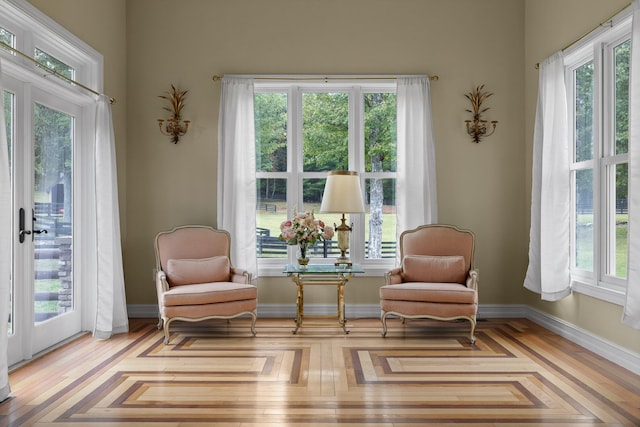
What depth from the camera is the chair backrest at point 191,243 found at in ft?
16.4

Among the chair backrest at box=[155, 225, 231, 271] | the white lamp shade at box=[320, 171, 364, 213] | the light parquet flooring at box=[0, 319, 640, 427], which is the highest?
the white lamp shade at box=[320, 171, 364, 213]

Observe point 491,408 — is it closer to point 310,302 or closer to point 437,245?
point 437,245

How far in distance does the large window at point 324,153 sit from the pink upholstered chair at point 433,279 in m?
0.53

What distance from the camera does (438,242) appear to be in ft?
16.7

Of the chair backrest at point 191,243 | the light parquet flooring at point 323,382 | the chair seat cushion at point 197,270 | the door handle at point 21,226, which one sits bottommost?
the light parquet flooring at point 323,382

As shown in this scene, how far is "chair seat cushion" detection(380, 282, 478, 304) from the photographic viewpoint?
4.41 metres

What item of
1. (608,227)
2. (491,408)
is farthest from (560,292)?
(491,408)

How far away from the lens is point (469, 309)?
14.4ft

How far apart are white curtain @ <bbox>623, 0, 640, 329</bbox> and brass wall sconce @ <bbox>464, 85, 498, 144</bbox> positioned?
2.06 metres

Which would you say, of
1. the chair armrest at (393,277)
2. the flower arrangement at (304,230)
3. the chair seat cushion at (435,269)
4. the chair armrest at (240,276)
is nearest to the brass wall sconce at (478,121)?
the chair seat cushion at (435,269)

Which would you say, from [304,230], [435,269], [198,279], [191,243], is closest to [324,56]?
[304,230]

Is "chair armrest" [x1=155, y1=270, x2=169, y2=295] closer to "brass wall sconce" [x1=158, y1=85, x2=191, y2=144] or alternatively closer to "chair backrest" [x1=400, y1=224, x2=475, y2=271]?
"brass wall sconce" [x1=158, y1=85, x2=191, y2=144]

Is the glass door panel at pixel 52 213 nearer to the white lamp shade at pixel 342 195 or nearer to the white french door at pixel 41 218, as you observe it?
the white french door at pixel 41 218

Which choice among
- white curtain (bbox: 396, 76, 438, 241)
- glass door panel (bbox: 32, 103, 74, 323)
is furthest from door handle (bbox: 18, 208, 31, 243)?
white curtain (bbox: 396, 76, 438, 241)
